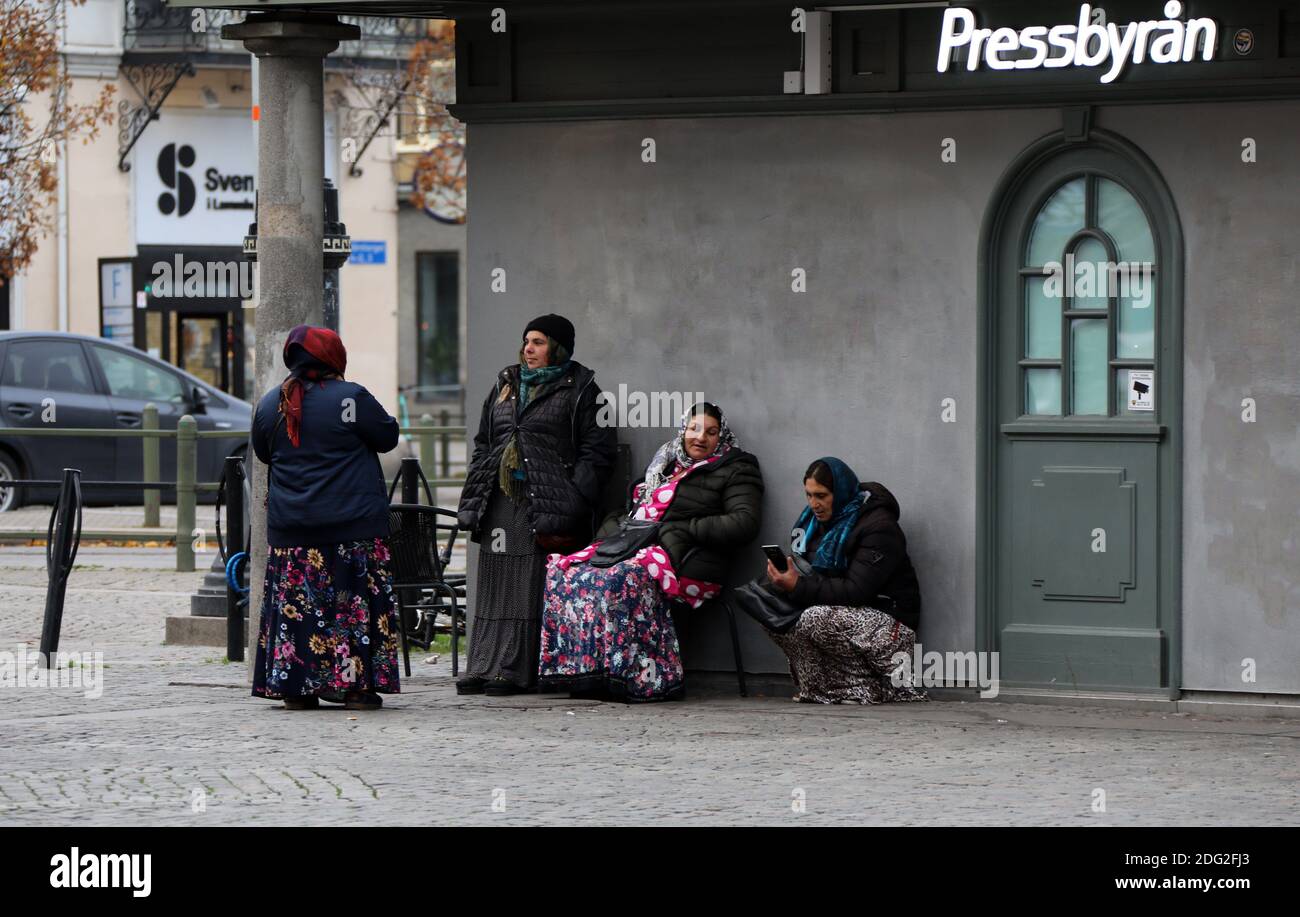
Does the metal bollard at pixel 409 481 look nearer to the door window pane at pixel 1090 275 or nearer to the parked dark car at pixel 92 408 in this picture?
the door window pane at pixel 1090 275

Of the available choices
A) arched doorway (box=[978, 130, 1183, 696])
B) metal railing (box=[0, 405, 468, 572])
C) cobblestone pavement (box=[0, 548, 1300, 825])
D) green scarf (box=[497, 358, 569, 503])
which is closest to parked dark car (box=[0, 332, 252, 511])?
metal railing (box=[0, 405, 468, 572])

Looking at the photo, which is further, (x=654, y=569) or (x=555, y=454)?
(x=555, y=454)

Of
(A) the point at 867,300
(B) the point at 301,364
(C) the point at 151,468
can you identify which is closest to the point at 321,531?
(B) the point at 301,364

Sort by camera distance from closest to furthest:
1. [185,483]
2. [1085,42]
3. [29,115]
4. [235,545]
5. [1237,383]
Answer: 1. [1085,42]
2. [1237,383]
3. [235,545]
4. [185,483]
5. [29,115]

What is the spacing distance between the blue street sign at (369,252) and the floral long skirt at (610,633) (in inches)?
900

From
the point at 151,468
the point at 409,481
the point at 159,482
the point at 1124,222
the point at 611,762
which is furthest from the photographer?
the point at 151,468

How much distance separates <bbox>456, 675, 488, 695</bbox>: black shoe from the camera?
1112 centimetres

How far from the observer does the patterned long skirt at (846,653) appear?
10.6 meters

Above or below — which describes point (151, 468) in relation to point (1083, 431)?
below

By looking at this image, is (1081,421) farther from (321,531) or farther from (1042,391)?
(321,531)

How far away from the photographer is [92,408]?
72.0ft

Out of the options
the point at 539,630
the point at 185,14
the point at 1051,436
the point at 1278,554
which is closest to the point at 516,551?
the point at 539,630

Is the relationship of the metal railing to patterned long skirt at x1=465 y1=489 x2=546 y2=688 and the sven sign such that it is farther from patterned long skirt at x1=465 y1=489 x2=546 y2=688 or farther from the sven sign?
the sven sign

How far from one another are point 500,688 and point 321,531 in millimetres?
1260
